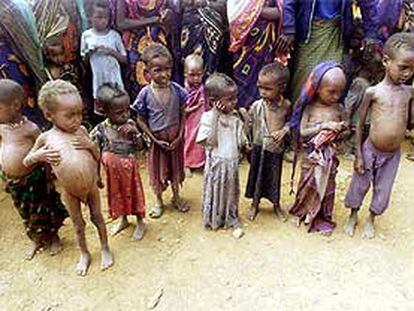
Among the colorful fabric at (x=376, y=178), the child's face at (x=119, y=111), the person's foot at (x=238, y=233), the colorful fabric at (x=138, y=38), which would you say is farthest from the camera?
the colorful fabric at (x=138, y=38)

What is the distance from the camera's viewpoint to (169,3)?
14.0 feet

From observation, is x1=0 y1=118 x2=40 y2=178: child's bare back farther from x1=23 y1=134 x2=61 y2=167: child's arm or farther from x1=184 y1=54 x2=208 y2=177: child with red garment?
x1=184 y1=54 x2=208 y2=177: child with red garment

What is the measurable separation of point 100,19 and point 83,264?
6.85 ft

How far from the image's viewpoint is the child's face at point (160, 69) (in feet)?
10.4

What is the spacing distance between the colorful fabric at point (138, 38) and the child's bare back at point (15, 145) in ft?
5.45

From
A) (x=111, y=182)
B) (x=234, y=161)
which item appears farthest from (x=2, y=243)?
(x=234, y=161)

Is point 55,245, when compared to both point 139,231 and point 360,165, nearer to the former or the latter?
point 139,231

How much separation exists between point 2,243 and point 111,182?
3.22 ft

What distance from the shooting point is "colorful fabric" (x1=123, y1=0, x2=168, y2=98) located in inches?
163

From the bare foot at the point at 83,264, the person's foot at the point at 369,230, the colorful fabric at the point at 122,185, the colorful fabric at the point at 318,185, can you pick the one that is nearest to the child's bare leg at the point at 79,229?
the bare foot at the point at 83,264

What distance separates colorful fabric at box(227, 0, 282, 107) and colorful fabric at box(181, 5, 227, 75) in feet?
0.41

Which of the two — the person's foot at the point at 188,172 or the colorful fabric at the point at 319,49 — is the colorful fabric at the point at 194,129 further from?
the colorful fabric at the point at 319,49

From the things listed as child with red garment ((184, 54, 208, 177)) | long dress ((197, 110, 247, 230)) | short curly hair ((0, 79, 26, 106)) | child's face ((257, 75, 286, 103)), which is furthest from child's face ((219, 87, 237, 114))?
short curly hair ((0, 79, 26, 106))

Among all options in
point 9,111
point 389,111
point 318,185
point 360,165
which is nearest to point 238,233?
point 318,185
